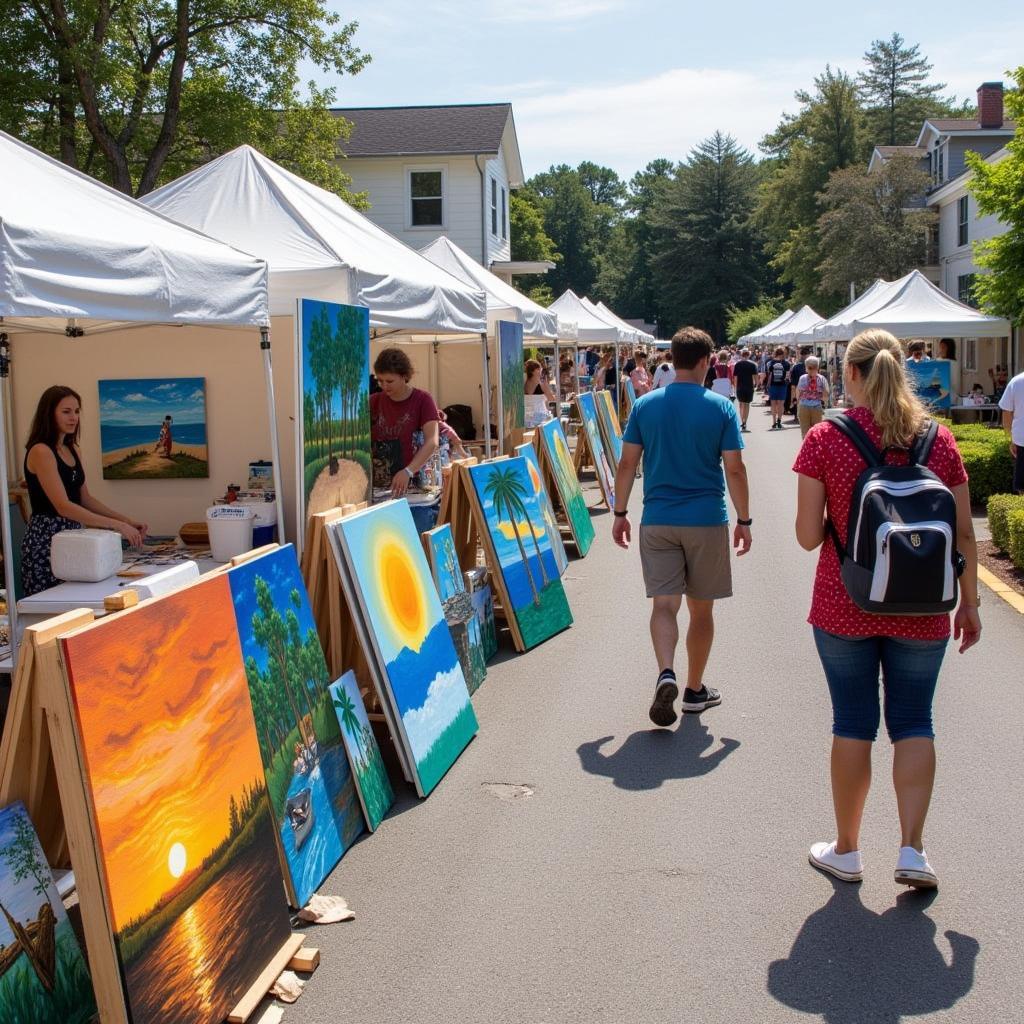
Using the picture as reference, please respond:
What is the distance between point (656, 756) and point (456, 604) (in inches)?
66.3

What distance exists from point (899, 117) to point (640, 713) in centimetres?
7981

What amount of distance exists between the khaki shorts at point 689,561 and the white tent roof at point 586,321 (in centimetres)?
1623

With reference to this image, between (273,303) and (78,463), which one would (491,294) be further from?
(78,463)

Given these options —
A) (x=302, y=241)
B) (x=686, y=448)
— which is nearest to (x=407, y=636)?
(x=686, y=448)

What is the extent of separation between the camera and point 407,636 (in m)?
5.48

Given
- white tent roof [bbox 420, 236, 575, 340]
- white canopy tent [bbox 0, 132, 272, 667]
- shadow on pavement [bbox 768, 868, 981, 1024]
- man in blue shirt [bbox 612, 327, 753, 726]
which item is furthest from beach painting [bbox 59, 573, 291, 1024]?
white tent roof [bbox 420, 236, 575, 340]

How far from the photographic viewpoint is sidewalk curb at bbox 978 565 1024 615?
8.80 m

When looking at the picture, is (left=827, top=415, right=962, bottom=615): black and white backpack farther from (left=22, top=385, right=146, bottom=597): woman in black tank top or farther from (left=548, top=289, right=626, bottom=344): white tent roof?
(left=548, top=289, right=626, bottom=344): white tent roof

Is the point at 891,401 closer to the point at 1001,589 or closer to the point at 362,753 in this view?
the point at 362,753

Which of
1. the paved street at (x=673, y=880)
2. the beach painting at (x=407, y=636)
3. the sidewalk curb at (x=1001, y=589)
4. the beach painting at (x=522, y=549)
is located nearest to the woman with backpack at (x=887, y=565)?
the paved street at (x=673, y=880)

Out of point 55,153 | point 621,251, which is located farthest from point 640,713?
point 621,251

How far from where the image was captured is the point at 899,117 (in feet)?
252

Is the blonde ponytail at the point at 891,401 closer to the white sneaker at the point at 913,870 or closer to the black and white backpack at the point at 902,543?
the black and white backpack at the point at 902,543

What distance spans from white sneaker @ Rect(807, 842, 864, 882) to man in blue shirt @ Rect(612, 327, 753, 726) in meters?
1.66
